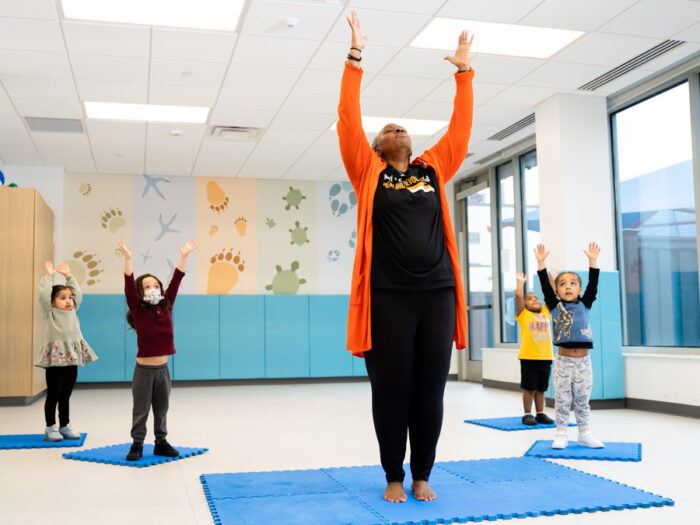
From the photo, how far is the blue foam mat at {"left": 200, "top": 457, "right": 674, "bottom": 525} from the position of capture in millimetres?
2750

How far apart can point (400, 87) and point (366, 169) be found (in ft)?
12.1

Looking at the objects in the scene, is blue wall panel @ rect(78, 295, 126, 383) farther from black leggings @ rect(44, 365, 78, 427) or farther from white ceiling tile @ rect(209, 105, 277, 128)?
black leggings @ rect(44, 365, 78, 427)

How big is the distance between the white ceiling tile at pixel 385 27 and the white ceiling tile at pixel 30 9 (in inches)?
76.4

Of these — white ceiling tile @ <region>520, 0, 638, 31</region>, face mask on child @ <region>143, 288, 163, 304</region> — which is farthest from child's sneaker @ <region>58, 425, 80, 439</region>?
white ceiling tile @ <region>520, 0, 638, 31</region>

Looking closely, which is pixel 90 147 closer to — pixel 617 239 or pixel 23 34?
pixel 23 34

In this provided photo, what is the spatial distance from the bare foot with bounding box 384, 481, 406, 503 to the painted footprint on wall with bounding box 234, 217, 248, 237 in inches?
300

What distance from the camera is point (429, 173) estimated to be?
3145 millimetres

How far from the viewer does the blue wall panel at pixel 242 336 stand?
990 cm

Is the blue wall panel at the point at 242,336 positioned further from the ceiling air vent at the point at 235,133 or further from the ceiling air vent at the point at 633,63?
the ceiling air vent at the point at 633,63

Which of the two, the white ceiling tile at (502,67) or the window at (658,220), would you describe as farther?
the window at (658,220)

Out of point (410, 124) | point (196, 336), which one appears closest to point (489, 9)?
point (410, 124)

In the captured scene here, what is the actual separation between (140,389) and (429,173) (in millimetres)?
2173

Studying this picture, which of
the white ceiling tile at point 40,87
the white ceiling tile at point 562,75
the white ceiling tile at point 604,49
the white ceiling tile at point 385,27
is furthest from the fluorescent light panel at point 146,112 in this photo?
the white ceiling tile at point 604,49

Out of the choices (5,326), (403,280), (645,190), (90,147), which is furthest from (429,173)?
(90,147)
